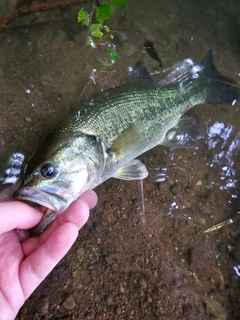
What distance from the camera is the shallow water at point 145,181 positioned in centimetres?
259

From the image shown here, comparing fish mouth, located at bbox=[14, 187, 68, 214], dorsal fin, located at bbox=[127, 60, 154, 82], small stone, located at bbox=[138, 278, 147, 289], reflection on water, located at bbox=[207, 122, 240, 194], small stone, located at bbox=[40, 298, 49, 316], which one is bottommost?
reflection on water, located at bbox=[207, 122, 240, 194]

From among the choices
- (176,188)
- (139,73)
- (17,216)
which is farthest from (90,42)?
(17,216)

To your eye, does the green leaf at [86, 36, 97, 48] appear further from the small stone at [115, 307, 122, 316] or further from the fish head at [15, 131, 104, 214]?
the small stone at [115, 307, 122, 316]

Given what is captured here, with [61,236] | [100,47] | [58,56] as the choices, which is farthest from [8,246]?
[100,47]

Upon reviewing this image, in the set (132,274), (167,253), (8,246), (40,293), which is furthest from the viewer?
(167,253)

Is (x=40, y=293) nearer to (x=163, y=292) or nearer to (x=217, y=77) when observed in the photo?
(x=163, y=292)

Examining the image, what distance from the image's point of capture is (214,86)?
11.4 feet

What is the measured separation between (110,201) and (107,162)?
1.50ft

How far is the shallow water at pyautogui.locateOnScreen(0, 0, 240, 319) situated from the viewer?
8.51ft

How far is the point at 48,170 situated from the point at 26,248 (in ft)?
1.58

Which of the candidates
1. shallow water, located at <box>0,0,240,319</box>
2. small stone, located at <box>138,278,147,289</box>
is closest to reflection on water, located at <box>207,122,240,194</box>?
shallow water, located at <box>0,0,240,319</box>

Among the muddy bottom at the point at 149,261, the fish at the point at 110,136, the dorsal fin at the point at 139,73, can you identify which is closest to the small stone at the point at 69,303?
the muddy bottom at the point at 149,261

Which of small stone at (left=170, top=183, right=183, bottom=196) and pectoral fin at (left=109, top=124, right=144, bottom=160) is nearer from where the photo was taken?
pectoral fin at (left=109, top=124, right=144, bottom=160)

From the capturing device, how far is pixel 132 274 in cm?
268
